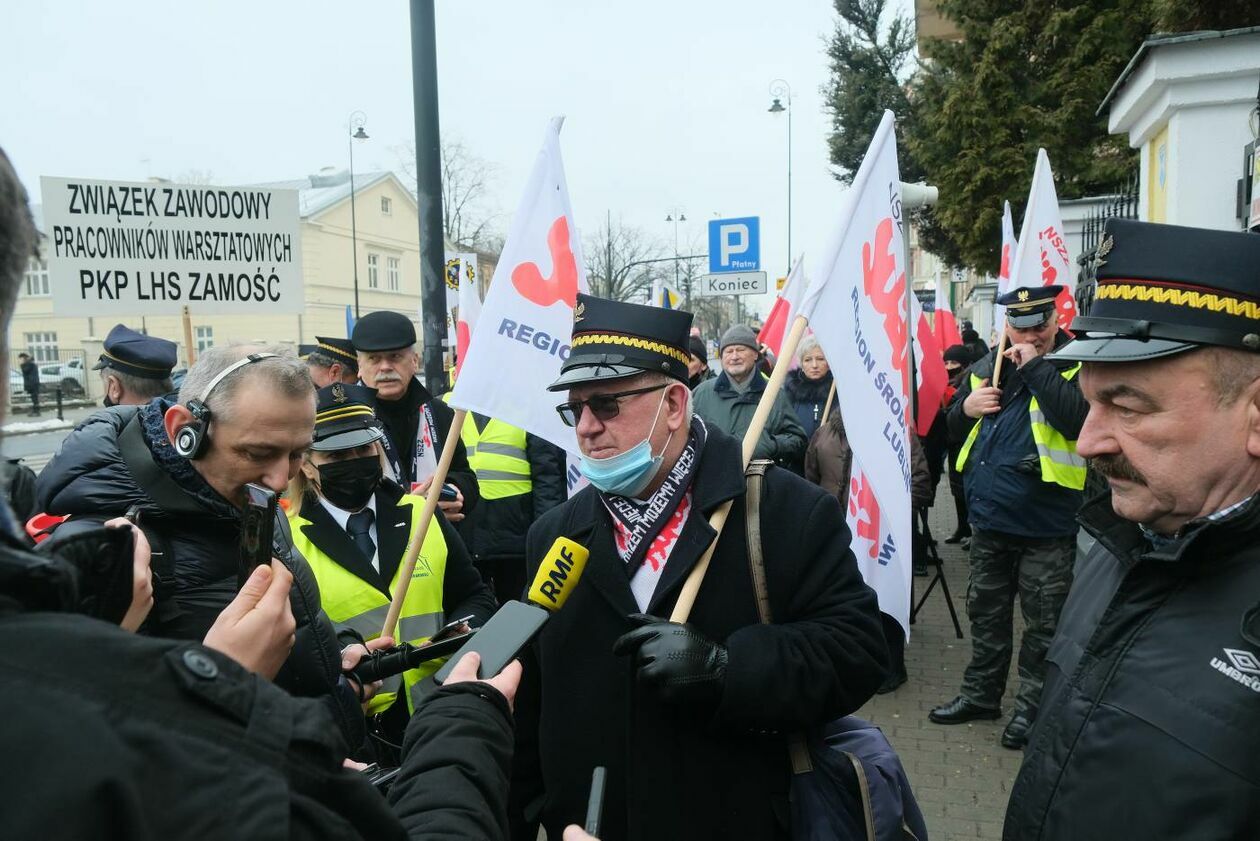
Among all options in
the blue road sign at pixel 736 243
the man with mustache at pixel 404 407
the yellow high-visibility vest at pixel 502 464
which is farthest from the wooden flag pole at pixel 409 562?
the blue road sign at pixel 736 243

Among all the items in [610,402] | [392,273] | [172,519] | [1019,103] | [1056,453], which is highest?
[1019,103]

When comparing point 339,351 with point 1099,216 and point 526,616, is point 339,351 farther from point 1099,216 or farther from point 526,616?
point 1099,216

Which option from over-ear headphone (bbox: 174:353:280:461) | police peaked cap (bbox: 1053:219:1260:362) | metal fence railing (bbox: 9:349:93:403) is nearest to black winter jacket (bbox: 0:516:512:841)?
over-ear headphone (bbox: 174:353:280:461)

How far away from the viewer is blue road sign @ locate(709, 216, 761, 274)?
499 inches

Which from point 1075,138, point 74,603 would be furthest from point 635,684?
point 1075,138

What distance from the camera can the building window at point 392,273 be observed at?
5516cm

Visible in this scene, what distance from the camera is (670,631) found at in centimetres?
198

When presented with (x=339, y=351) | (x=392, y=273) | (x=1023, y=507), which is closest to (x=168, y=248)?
(x=339, y=351)

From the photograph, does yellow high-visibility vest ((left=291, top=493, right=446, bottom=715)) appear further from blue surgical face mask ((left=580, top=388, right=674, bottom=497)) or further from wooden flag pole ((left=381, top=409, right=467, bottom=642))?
blue surgical face mask ((left=580, top=388, right=674, bottom=497))

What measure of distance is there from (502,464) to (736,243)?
8.09 metres

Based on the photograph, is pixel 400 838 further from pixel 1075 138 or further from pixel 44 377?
pixel 44 377

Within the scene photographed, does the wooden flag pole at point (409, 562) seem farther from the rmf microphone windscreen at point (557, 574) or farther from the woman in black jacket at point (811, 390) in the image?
the woman in black jacket at point (811, 390)

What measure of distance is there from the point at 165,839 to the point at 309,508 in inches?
101

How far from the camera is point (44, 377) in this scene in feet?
117
